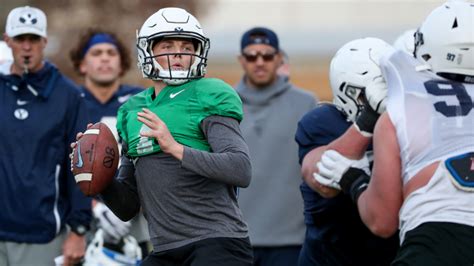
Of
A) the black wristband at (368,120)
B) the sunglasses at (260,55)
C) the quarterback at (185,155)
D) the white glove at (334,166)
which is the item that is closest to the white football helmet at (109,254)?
the sunglasses at (260,55)

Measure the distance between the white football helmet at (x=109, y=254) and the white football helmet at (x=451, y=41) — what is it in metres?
3.24

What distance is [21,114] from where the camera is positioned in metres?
7.27

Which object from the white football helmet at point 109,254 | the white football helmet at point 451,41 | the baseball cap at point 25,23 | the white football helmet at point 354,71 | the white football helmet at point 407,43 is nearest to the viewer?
the white football helmet at point 451,41

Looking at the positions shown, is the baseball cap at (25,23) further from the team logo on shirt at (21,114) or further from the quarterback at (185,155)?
the quarterback at (185,155)

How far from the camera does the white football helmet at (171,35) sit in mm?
5461

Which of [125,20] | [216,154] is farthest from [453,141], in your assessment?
[125,20]

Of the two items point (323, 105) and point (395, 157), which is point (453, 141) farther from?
point (323, 105)

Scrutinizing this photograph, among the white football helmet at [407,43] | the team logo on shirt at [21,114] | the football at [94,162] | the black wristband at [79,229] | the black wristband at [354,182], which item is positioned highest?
the football at [94,162]

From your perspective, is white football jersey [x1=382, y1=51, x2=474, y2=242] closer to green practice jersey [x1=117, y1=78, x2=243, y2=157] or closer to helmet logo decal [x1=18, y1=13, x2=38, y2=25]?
green practice jersey [x1=117, y1=78, x2=243, y2=157]

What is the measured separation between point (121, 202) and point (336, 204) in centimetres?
127


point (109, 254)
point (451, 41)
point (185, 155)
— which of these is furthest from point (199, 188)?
point (109, 254)

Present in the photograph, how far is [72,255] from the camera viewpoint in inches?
289

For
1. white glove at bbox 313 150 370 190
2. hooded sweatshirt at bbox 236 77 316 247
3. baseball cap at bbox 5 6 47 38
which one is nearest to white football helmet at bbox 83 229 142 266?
hooded sweatshirt at bbox 236 77 316 247

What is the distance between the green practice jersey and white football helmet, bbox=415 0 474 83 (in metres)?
0.90
